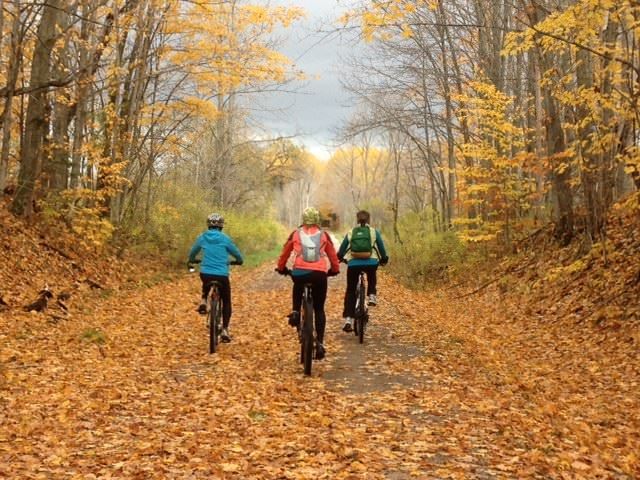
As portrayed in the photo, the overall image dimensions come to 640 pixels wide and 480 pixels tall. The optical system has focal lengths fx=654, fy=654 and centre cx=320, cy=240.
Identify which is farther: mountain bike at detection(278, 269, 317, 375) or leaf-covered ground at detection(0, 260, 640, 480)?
mountain bike at detection(278, 269, 317, 375)

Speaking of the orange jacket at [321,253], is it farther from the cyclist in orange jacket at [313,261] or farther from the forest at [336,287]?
the forest at [336,287]

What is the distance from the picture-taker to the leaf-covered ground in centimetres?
528

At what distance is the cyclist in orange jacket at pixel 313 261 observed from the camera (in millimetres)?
8539

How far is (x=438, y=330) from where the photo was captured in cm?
1227

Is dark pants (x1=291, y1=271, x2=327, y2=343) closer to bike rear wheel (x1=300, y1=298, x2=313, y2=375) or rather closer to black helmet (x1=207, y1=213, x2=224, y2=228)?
bike rear wheel (x1=300, y1=298, x2=313, y2=375)

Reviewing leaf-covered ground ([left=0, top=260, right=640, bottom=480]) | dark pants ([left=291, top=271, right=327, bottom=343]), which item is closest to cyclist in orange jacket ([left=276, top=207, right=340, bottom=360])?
dark pants ([left=291, top=271, right=327, bottom=343])

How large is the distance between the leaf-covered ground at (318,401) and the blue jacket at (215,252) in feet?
4.21

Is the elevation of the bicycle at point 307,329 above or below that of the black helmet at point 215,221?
below

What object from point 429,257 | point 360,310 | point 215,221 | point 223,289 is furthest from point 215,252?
point 429,257

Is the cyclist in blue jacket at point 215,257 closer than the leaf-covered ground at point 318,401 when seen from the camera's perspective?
No

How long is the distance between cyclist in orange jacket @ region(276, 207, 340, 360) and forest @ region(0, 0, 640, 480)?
812mm

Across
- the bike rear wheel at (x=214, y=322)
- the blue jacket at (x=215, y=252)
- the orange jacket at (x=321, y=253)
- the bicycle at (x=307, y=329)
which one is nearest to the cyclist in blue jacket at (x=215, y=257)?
the blue jacket at (x=215, y=252)

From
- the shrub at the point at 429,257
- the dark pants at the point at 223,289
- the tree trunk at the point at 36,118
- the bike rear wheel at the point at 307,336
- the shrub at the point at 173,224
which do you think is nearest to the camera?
the bike rear wheel at the point at 307,336

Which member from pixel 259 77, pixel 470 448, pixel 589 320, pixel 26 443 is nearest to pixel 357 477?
pixel 470 448
